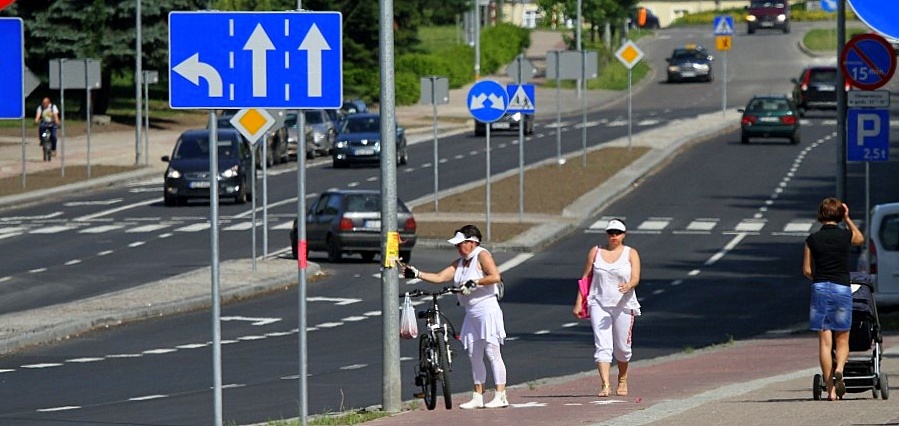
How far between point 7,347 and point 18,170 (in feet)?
108

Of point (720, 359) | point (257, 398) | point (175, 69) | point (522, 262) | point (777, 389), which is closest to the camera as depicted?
point (175, 69)

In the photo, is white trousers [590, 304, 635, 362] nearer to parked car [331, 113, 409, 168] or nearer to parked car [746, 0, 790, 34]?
parked car [331, 113, 409, 168]

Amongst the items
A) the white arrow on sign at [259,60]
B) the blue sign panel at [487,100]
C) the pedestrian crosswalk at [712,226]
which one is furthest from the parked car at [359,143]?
the white arrow on sign at [259,60]

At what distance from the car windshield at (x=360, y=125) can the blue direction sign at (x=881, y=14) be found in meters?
50.2

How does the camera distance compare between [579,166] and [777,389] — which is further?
[579,166]

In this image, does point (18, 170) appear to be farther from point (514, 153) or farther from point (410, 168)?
point (514, 153)

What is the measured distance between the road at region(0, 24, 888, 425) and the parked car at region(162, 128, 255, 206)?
0.59 meters

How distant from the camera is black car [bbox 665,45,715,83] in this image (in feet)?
308

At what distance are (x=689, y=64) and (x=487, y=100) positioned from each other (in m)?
58.0

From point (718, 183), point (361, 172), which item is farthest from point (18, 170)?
point (718, 183)

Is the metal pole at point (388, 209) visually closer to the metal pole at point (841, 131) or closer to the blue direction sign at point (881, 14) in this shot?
the blue direction sign at point (881, 14)

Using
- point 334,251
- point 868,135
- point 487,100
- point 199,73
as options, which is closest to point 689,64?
point 487,100

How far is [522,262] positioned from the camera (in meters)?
36.0

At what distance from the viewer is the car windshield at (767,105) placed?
62.1m
